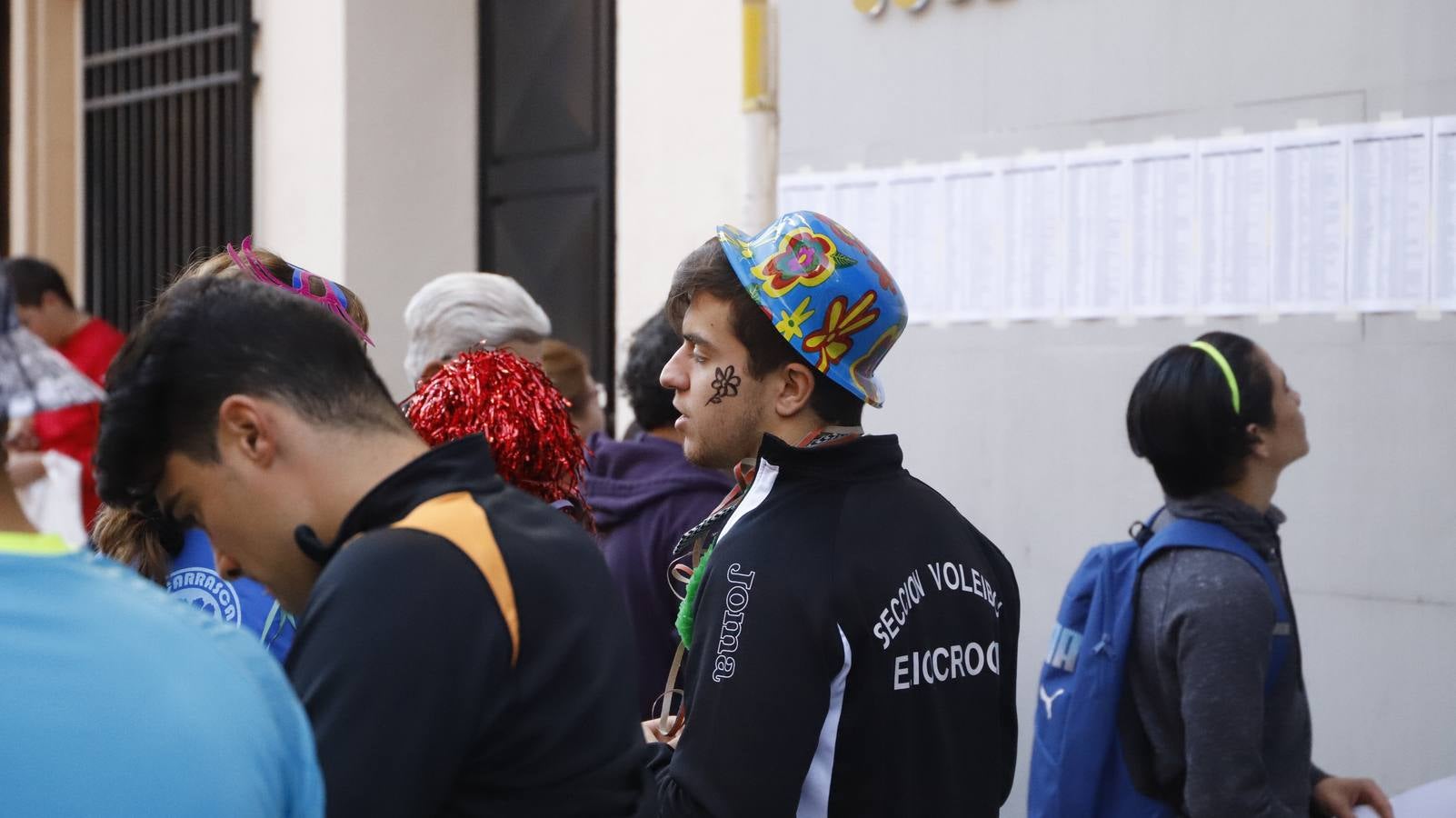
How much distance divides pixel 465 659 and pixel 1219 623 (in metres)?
1.73

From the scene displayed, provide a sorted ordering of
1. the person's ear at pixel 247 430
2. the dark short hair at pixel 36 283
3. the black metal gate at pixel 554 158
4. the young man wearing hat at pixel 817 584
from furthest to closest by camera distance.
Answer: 1. the black metal gate at pixel 554 158
2. the dark short hair at pixel 36 283
3. the young man wearing hat at pixel 817 584
4. the person's ear at pixel 247 430

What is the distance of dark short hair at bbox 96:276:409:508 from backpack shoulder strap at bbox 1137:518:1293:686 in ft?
5.89

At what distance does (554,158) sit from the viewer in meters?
6.98

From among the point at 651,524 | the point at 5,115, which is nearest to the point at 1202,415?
the point at 651,524

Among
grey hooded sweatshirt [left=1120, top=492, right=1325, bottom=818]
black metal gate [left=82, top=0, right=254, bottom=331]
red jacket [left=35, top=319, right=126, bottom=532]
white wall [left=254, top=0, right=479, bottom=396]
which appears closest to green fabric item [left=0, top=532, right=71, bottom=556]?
grey hooded sweatshirt [left=1120, top=492, right=1325, bottom=818]

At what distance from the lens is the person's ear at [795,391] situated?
2.37m

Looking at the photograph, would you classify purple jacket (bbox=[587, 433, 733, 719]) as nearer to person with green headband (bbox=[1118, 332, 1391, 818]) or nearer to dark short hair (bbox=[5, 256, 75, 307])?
person with green headband (bbox=[1118, 332, 1391, 818])

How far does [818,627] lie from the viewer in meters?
2.10

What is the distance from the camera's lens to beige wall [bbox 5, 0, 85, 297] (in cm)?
870

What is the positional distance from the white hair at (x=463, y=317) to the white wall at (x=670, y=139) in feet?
5.59

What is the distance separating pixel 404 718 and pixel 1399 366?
3107 millimetres

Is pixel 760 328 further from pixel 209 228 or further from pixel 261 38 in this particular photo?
pixel 209 228

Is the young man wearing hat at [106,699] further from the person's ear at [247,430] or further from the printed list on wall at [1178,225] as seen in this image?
the printed list on wall at [1178,225]

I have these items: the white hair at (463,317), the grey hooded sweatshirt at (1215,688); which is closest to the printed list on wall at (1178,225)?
the grey hooded sweatshirt at (1215,688)
